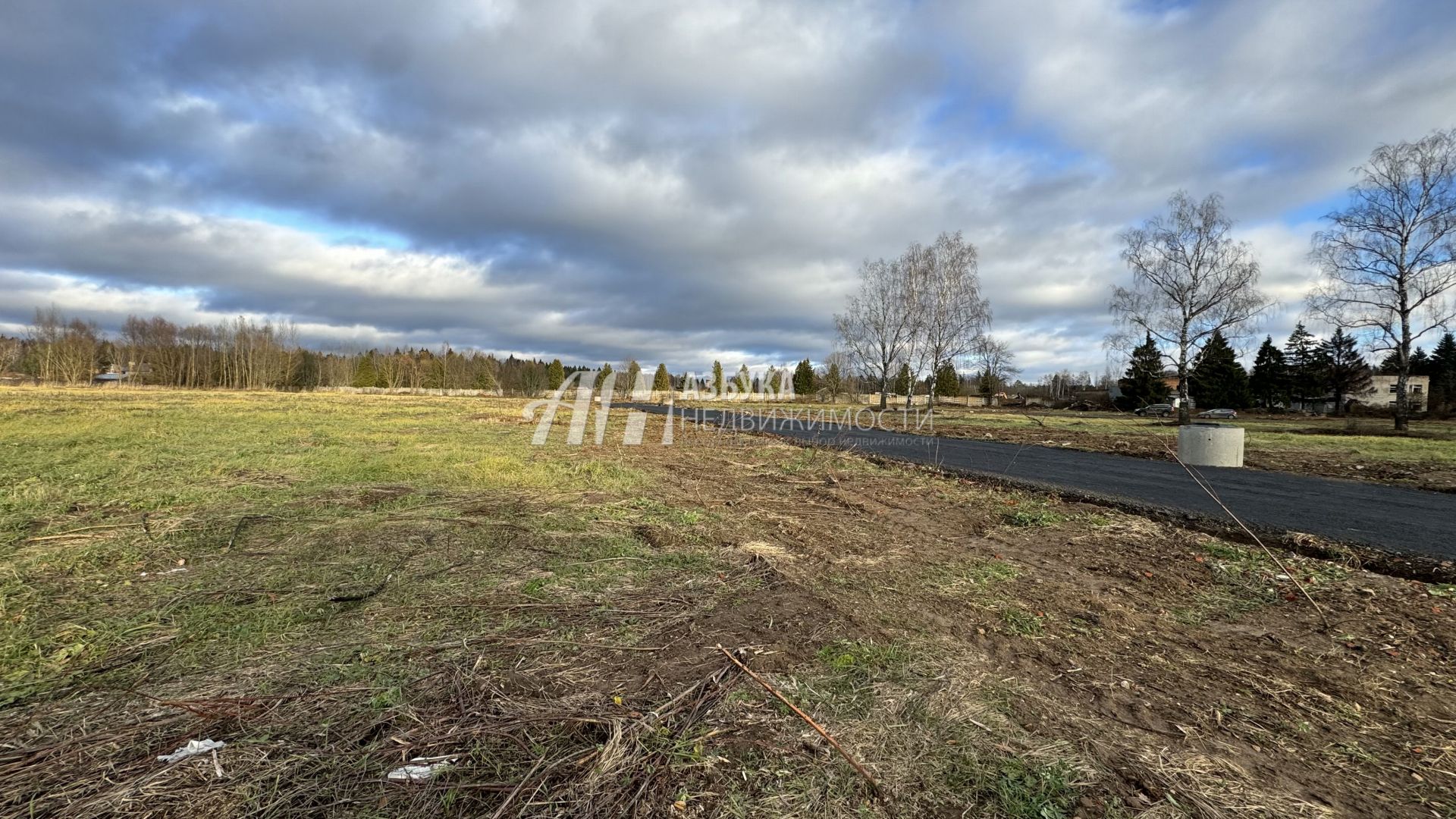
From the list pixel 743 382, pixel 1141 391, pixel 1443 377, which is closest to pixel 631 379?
pixel 743 382

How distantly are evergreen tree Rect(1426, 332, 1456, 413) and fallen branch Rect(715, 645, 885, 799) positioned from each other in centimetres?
5921

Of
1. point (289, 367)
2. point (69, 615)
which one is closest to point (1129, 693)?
point (69, 615)

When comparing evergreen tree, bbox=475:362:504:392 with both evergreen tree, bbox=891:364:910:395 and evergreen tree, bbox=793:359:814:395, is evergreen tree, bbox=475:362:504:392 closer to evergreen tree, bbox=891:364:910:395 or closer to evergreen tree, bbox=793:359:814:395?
evergreen tree, bbox=793:359:814:395

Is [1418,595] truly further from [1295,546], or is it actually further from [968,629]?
[968,629]

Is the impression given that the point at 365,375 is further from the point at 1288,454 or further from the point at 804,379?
the point at 1288,454

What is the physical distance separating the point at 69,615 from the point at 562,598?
3219 millimetres

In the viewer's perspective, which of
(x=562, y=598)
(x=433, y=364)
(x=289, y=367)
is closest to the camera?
(x=562, y=598)

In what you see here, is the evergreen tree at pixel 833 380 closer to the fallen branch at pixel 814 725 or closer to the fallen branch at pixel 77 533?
the fallen branch at pixel 77 533

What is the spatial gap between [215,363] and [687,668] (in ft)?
335

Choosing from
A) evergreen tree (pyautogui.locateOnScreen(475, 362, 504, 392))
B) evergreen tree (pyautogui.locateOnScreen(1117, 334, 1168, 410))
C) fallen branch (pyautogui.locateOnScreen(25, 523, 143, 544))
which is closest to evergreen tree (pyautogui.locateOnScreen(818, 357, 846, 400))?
evergreen tree (pyautogui.locateOnScreen(1117, 334, 1168, 410))

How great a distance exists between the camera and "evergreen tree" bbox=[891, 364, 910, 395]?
40.0 metres

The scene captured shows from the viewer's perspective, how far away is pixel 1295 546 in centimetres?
638

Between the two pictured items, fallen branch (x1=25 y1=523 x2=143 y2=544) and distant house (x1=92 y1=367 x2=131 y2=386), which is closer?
fallen branch (x1=25 y1=523 x2=143 y2=544)

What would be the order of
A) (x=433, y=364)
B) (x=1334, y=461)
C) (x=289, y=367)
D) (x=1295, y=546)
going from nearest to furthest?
(x=1295, y=546) < (x=1334, y=461) < (x=289, y=367) < (x=433, y=364)
